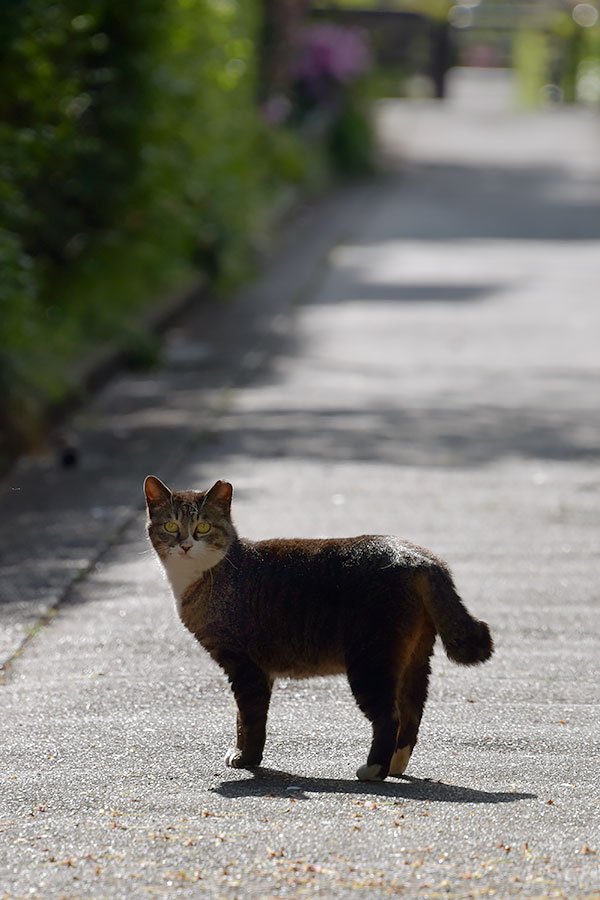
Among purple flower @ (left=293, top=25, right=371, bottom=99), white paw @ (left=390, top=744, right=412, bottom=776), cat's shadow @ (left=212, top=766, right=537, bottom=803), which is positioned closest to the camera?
cat's shadow @ (left=212, top=766, right=537, bottom=803)

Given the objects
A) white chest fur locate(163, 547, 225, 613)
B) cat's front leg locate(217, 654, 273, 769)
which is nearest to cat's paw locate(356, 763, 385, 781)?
cat's front leg locate(217, 654, 273, 769)

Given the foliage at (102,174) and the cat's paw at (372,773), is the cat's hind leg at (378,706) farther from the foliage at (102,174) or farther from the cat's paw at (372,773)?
the foliage at (102,174)

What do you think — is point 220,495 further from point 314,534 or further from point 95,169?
point 95,169

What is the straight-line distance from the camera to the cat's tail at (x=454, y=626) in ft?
15.7

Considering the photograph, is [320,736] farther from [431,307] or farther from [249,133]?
[249,133]

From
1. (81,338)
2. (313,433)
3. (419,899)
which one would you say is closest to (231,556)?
(419,899)

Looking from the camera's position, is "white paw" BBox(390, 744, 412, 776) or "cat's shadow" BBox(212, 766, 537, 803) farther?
"white paw" BBox(390, 744, 412, 776)

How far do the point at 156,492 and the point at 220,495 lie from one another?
21 cm

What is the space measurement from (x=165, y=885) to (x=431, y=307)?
1292 cm

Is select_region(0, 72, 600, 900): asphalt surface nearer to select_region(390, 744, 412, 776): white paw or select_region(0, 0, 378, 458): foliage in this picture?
select_region(390, 744, 412, 776): white paw

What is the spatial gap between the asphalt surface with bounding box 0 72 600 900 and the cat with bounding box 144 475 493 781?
21 cm

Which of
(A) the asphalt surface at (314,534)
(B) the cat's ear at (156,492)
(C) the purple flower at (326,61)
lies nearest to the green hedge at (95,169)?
(A) the asphalt surface at (314,534)

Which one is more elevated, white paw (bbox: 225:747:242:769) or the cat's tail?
the cat's tail

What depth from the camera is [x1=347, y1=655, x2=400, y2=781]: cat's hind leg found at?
4746 millimetres
